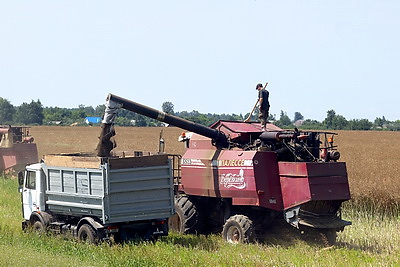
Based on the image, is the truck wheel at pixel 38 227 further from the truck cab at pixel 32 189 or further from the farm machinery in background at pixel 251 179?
the farm machinery in background at pixel 251 179

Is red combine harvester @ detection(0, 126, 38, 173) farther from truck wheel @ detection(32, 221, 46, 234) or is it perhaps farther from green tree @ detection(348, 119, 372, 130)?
green tree @ detection(348, 119, 372, 130)

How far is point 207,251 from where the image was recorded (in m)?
15.1

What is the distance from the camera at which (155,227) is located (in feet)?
53.5

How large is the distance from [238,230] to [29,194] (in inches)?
218

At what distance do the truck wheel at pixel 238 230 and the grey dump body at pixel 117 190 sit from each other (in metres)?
1.45

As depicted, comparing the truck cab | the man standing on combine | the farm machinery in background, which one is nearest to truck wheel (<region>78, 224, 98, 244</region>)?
the truck cab

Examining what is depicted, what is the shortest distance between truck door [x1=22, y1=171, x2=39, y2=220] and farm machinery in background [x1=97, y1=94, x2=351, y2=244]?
6.39 feet

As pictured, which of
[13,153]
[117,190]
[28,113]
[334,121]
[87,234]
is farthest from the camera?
[28,113]

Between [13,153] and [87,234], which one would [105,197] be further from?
[13,153]

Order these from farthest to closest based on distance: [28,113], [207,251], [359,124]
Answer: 1. [28,113]
2. [359,124]
3. [207,251]

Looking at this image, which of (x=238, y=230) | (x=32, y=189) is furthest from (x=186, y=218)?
(x=32, y=189)

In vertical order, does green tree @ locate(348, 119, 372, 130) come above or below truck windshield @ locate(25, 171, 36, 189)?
above

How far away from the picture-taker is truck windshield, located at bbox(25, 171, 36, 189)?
57.4 feet

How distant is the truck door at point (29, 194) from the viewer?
685 inches
